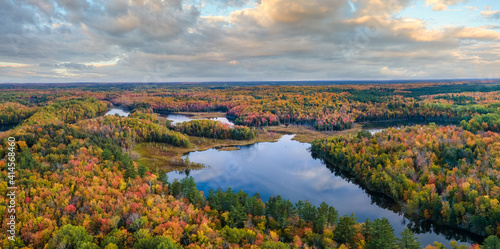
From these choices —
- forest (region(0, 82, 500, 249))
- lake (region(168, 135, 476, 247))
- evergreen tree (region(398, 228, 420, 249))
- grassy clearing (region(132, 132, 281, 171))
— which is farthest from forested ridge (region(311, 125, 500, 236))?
grassy clearing (region(132, 132, 281, 171))

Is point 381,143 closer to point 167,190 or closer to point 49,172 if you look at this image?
point 167,190

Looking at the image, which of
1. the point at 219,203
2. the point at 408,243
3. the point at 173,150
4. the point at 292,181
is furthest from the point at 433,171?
the point at 173,150

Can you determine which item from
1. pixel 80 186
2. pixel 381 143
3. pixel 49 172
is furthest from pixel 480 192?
pixel 49 172

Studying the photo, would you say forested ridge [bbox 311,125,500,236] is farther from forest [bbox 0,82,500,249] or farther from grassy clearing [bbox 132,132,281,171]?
grassy clearing [bbox 132,132,281,171]

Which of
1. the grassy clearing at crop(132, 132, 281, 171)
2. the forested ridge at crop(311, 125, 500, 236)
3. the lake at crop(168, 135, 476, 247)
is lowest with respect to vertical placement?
the lake at crop(168, 135, 476, 247)

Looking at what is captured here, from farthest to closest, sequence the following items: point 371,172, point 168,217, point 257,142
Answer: point 257,142 → point 371,172 → point 168,217

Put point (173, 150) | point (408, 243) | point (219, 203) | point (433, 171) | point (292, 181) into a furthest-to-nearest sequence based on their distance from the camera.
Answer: point (173, 150)
point (292, 181)
point (433, 171)
point (219, 203)
point (408, 243)

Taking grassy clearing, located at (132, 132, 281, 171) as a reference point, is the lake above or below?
below

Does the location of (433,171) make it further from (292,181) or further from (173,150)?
(173,150)
